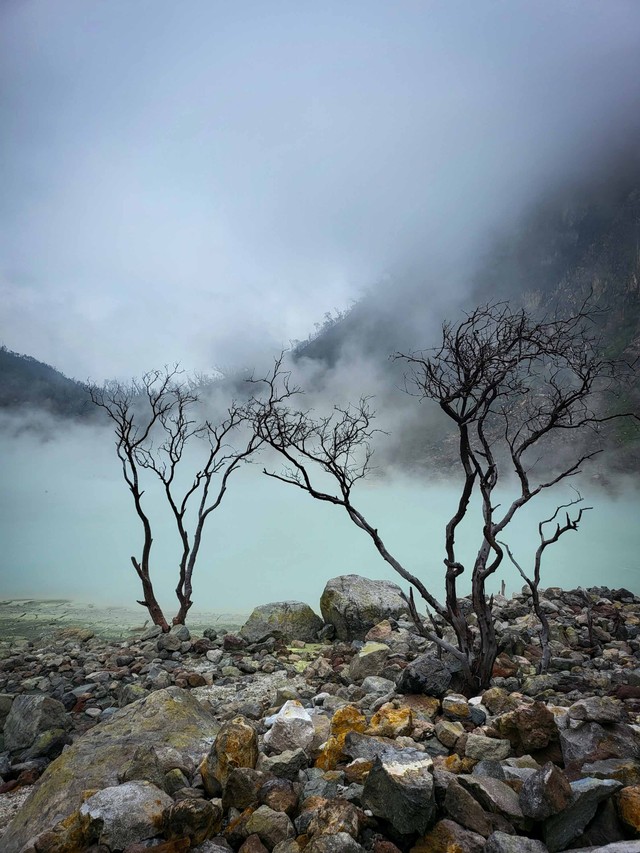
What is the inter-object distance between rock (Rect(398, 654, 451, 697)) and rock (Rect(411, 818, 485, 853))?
10.6ft

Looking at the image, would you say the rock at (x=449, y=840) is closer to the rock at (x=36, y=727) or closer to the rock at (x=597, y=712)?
the rock at (x=597, y=712)

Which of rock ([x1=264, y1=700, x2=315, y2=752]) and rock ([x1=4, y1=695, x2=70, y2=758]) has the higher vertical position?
rock ([x1=264, y1=700, x2=315, y2=752])

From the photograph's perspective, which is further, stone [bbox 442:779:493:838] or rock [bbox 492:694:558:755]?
rock [bbox 492:694:558:755]

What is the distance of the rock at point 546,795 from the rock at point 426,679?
306cm

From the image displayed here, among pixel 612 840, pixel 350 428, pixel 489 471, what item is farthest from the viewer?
pixel 350 428

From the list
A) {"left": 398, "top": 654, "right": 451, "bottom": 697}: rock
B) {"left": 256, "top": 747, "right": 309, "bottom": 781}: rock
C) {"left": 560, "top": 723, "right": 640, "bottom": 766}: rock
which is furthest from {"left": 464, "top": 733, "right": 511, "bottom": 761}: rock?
{"left": 398, "top": 654, "right": 451, "bottom": 697}: rock

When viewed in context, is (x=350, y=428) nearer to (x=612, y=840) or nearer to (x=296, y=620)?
(x=296, y=620)

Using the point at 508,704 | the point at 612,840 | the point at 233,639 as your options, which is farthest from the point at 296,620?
the point at 612,840

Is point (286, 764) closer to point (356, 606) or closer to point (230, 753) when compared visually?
point (230, 753)

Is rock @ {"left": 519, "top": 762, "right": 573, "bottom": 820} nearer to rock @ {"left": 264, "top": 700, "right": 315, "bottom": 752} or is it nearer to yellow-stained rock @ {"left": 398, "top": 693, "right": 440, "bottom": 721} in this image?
yellow-stained rock @ {"left": 398, "top": 693, "right": 440, "bottom": 721}

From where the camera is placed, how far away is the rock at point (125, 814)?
3.57 m

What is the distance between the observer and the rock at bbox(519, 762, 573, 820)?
3.35 meters

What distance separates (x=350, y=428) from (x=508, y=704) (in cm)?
608

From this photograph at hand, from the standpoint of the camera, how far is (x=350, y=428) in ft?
33.9
